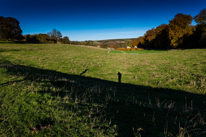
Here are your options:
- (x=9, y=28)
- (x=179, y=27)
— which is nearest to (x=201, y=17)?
(x=179, y=27)

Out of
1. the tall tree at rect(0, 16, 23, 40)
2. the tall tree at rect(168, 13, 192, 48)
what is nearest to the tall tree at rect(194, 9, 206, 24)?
the tall tree at rect(168, 13, 192, 48)

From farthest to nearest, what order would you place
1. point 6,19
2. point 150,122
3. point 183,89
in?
point 6,19 < point 183,89 < point 150,122

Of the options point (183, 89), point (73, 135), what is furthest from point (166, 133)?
point (183, 89)

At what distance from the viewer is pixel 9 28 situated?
2121 inches

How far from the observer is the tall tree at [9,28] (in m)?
50.3

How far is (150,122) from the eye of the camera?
13.4 ft

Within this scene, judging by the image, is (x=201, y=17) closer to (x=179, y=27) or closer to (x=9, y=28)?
(x=179, y=27)

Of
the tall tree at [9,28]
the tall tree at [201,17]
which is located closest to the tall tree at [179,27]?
the tall tree at [201,17]

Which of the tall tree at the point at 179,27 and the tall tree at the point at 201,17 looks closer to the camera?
the tall tree at the point at 201,17

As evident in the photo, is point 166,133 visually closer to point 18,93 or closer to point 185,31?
point 18,93

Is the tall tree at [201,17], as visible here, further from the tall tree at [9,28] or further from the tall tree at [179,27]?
the tall tree at [9,28]

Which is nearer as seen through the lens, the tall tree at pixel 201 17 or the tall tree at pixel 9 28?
the tall tree at pixel 201 17

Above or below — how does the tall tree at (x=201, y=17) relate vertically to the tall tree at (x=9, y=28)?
above

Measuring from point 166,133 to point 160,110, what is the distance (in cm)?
212
